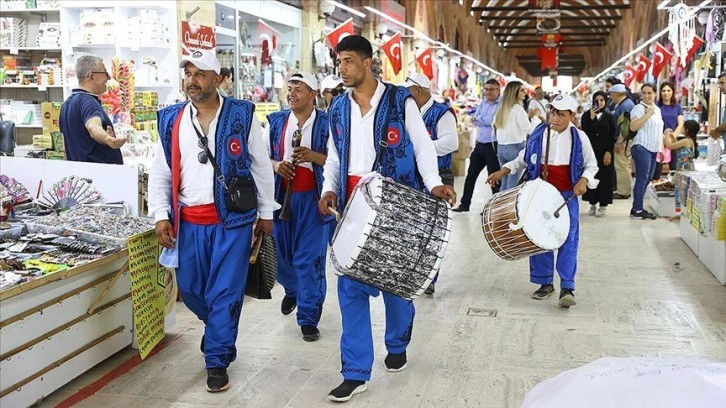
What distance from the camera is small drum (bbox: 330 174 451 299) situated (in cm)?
340

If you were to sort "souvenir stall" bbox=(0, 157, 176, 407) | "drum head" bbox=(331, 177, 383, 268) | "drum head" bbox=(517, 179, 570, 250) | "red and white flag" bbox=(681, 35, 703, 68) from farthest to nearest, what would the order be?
"red and white flag" bbox=(681, 35, 703, 68) → "drum head" bbox=(517, 179, 570, 250) → "souvenir stall" bbox=(0, 157, 176, 407) → "drum head" bbox=(331, 177, 383, 268)

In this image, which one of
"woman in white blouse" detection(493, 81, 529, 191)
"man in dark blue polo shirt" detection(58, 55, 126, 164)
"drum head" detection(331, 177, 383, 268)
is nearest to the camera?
"drum head" detection(331, 177, 383, 268)

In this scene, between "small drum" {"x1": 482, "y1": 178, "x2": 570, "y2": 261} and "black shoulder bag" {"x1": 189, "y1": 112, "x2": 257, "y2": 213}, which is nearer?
"black shoulder bag" {"x1": 189, "y1": 112, "x2": 257, "y2": 213}

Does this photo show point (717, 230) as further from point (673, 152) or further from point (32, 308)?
point (673, 152)

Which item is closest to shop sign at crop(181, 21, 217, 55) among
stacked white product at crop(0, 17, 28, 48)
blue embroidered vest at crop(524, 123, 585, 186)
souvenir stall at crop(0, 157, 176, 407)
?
stacked white product at crop(0, 17, 28, 48)

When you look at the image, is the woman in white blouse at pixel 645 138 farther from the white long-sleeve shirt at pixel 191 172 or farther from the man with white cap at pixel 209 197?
the man with white cap at pixel 209 197

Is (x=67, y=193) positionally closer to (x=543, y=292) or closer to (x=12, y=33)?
(x=543, y=292)

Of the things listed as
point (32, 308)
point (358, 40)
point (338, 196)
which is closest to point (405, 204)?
point (338, 196)

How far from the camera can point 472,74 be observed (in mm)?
33625

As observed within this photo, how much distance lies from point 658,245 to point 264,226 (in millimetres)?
5063

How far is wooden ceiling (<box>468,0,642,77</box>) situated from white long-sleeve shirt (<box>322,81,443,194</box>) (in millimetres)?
22845

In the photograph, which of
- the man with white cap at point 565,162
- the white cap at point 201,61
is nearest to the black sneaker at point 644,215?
the man with white cap at point 565,162

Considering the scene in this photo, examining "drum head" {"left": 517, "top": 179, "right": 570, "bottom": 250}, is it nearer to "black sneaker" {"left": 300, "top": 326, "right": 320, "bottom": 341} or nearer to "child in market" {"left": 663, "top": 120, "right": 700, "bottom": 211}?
"black sneaker" {"left": 300, "top": 326, "right": 320, "bottom": 341}

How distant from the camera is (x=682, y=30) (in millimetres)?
14555
